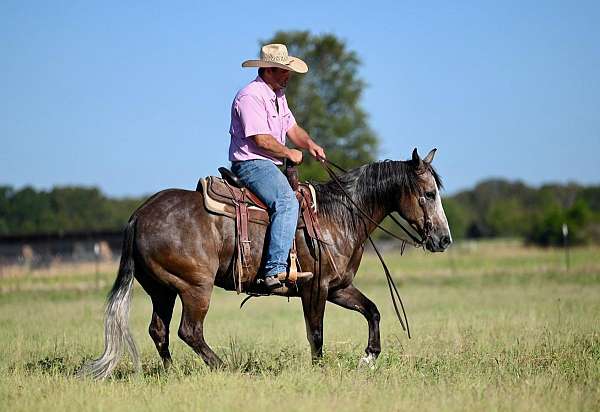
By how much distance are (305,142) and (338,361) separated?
2.29 m

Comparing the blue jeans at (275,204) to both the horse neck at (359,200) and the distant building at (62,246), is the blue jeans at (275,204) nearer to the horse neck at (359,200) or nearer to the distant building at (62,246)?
the horse neck at (359,200)

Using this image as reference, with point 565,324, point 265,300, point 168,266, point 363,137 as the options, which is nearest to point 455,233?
point 363,137

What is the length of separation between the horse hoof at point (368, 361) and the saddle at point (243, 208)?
1052mm

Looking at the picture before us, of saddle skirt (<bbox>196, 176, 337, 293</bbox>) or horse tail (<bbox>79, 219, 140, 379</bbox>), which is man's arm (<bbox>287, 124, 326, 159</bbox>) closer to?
saddle skirt (<bbox>196, 176, 337, 293</bbox>)

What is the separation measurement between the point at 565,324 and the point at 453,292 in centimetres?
985

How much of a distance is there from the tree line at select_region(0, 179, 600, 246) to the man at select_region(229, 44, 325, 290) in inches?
459

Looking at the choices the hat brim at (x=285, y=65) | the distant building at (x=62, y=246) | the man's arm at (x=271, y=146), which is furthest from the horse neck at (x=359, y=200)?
the distant building at (x=62, y=246)

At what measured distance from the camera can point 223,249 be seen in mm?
8344

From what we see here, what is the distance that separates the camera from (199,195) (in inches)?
333

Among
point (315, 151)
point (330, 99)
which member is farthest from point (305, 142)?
point (330, 99)

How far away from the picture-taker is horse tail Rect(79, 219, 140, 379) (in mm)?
7898

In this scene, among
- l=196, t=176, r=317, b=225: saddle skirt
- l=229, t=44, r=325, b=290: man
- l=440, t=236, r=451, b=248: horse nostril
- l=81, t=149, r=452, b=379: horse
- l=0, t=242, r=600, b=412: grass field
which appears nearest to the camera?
l=0, t=242, r=600, b=412: grass field

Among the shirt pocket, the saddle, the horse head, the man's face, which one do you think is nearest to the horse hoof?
the saddle

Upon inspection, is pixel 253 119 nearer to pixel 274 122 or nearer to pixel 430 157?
pixel 274 122
